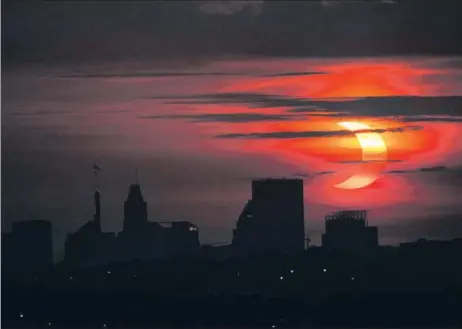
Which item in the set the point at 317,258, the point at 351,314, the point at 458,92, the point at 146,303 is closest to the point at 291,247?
the point at 317,258

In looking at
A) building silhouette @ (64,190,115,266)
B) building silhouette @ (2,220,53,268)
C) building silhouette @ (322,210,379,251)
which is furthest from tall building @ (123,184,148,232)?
building silhouette @ (322,210,379,251)

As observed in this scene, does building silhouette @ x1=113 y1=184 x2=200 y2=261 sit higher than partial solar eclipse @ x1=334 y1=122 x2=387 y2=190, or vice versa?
partial solar eclipse @ x1=334 y1=122 x2=387 y2=190

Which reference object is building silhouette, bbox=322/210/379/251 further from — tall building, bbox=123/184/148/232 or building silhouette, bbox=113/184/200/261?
tall building, bbox=123/184/148/232

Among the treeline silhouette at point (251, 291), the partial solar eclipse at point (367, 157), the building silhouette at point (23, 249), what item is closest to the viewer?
the building silhouette at point (23, 249)

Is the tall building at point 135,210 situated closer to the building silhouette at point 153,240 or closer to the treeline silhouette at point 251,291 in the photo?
the building silhouette at point 153,240

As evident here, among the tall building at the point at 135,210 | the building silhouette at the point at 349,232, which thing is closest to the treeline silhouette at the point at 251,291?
the building silhouette at the point at 349,232

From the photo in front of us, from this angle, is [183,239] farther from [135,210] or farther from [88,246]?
[88,246]

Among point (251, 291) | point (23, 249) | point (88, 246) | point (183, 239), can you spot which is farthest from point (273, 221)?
point (23, 249)
